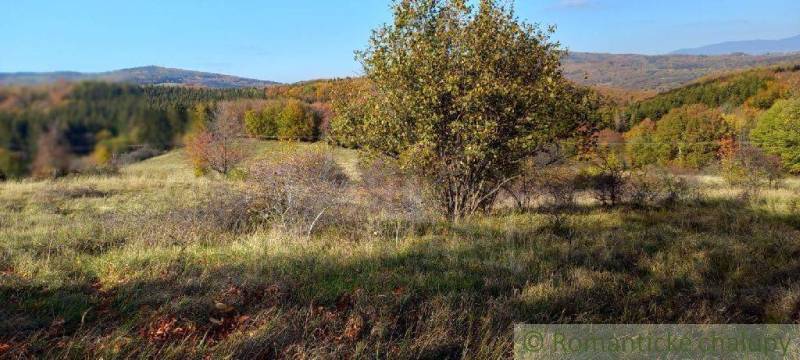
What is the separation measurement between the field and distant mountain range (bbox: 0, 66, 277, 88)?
2.97 feet

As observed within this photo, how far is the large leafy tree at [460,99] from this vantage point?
1022 centimetres

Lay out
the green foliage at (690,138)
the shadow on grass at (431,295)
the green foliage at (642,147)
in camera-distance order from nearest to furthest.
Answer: the shadow on grass at (431,295) < the green foliage at (690,138) < the green foliage at (642,147)

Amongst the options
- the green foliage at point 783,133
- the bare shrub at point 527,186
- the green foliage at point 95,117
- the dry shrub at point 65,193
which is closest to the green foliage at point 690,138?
the green foliage at point 783,133

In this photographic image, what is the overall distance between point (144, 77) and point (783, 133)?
74735 mm

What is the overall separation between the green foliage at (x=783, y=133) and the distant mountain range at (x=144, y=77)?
2411 inches

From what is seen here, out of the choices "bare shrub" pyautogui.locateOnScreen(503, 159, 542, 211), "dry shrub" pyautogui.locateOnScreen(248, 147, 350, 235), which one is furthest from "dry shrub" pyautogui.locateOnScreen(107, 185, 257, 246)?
"bare shrub" pyautogui.locateOnScreen(503, 159, 542, 211)

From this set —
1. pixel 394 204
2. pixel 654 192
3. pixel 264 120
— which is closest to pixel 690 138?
pixel 654 192

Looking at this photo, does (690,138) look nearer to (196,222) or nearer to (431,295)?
(196,222)

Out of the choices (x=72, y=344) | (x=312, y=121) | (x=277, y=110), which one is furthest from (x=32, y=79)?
(x=312, y=121)

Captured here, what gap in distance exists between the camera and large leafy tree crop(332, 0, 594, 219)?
1022 centimetres

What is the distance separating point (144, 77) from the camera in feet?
10.8

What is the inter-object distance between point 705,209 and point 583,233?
6.01 meters

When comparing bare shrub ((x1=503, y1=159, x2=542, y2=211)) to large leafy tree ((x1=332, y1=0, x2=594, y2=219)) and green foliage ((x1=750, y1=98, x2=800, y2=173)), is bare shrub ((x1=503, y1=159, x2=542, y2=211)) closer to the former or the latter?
large leafy tree ((x1=332, y1=0, x2=594, y2=219))

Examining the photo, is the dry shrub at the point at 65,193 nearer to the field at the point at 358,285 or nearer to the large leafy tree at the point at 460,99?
the field at the point at 358,285
